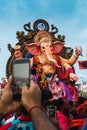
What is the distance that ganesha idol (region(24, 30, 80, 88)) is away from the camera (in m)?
18.9

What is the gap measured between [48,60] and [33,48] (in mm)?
1120

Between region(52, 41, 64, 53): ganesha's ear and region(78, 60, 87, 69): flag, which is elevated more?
region(52, 41, 64, 53): ganesha's ear

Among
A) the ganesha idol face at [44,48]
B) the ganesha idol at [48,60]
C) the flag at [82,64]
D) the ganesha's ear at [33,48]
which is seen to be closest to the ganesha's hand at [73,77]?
the ganesha idol at [48,60]

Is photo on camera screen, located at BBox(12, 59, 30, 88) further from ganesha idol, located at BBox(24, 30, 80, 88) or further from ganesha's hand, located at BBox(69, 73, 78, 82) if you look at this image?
ganesha's hand, located at BBox(69, 73, 78, 82)

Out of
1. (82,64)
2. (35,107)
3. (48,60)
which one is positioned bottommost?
(35,107)

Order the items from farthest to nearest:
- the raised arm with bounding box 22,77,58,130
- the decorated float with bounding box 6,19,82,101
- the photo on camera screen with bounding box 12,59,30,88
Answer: the decorated float with bounding box 6,19,82,101 < the photo on camera screen with bounding box 12,59,30,88 < the raised arm with bounding box 22,77,58,130

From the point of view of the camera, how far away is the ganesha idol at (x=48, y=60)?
18922 millimetres

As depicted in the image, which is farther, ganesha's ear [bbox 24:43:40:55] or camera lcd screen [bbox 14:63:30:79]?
ganesha's ear [bbox 24:43:40:55]

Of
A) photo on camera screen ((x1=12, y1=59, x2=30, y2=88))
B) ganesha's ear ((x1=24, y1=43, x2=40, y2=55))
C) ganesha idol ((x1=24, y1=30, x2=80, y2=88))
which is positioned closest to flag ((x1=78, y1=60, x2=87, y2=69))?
ganesha idol ((x1=24, y1=30, x2=80, y2=88))

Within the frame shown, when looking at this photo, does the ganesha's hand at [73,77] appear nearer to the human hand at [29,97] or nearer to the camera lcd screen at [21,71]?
the camera lcd screen at [21,71]

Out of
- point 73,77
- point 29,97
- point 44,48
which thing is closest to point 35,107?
point 29,97

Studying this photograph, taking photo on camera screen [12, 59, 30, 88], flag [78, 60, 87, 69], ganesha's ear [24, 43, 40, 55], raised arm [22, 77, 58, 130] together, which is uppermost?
ganesha's ear [24, 43, 40, 55]

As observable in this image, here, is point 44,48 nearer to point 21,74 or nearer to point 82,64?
point 82,64

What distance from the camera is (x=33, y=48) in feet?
64.5
